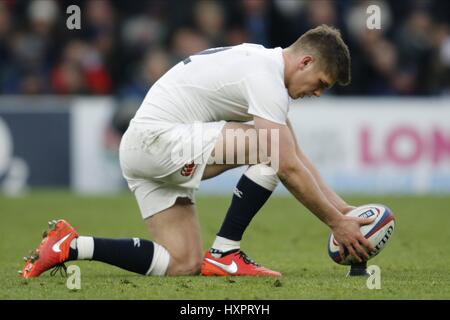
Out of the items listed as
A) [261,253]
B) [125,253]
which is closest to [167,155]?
[125,253]

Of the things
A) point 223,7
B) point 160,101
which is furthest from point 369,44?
point 160,101

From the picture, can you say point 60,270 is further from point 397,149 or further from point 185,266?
point 397,149

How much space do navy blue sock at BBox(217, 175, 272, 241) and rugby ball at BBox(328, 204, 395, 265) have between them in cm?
52

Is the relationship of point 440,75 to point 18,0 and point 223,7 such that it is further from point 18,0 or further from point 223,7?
point 18,0

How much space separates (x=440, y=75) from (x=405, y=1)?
73.3 inches

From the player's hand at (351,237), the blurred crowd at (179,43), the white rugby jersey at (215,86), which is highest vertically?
the white rugby jersey at (215,86)

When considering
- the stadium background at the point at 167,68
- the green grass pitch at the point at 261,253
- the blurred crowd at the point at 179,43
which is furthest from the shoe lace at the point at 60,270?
the blurred crowd at the point at 179,43

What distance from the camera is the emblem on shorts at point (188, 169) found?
6195 mm

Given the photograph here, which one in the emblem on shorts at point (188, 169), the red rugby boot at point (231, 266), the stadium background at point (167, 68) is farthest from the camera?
the stadium background at point (167, 68)

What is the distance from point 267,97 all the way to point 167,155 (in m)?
0.74

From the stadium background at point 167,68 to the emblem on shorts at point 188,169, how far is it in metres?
4.63

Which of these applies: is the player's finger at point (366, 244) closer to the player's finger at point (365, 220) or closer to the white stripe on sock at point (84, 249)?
the player's finger at point (365, 220)

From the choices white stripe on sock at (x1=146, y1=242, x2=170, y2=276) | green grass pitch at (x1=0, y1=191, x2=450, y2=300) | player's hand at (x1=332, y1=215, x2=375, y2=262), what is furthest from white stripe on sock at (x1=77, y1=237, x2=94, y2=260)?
player's hand at (x1=332, y1=215, x2=375, y2=262)

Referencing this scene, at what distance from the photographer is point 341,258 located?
616 centimetres
